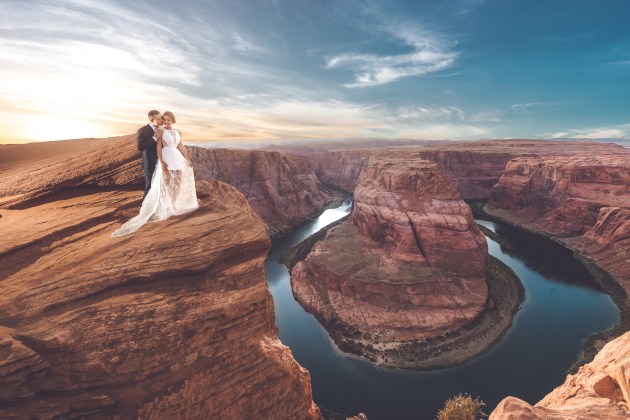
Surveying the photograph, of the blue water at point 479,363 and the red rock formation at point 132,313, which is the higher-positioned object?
the red rock formation at point 132,313

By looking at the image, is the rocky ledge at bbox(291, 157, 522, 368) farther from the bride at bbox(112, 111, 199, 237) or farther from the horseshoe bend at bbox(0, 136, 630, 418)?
the bride at bbox(112, 111, 199, 237)

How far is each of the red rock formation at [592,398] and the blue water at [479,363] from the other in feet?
63.0

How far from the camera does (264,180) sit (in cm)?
8612

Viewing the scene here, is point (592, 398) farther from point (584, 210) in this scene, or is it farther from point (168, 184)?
point (584, 210)

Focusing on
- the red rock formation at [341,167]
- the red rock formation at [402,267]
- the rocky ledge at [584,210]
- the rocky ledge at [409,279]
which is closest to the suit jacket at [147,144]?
the rocky ledge at [409,279]

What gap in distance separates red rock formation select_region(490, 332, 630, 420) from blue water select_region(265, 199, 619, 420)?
19.2m

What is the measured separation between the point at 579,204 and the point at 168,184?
88922mm

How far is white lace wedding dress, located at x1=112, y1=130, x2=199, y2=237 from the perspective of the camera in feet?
34.9

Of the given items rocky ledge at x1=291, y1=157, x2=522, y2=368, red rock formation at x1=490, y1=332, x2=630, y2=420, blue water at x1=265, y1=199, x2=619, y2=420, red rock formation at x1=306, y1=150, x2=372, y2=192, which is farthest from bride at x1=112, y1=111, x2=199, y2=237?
red rock formation at x1=306, y1=150, x2=372, y2=192

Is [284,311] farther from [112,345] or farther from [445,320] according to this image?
[112,345]

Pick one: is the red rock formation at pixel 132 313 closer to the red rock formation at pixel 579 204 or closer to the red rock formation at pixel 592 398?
the red rock formation at pixel 592 398

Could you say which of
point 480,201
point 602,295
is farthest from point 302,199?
point 602,295

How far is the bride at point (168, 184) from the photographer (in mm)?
10656

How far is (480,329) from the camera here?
36812mm
